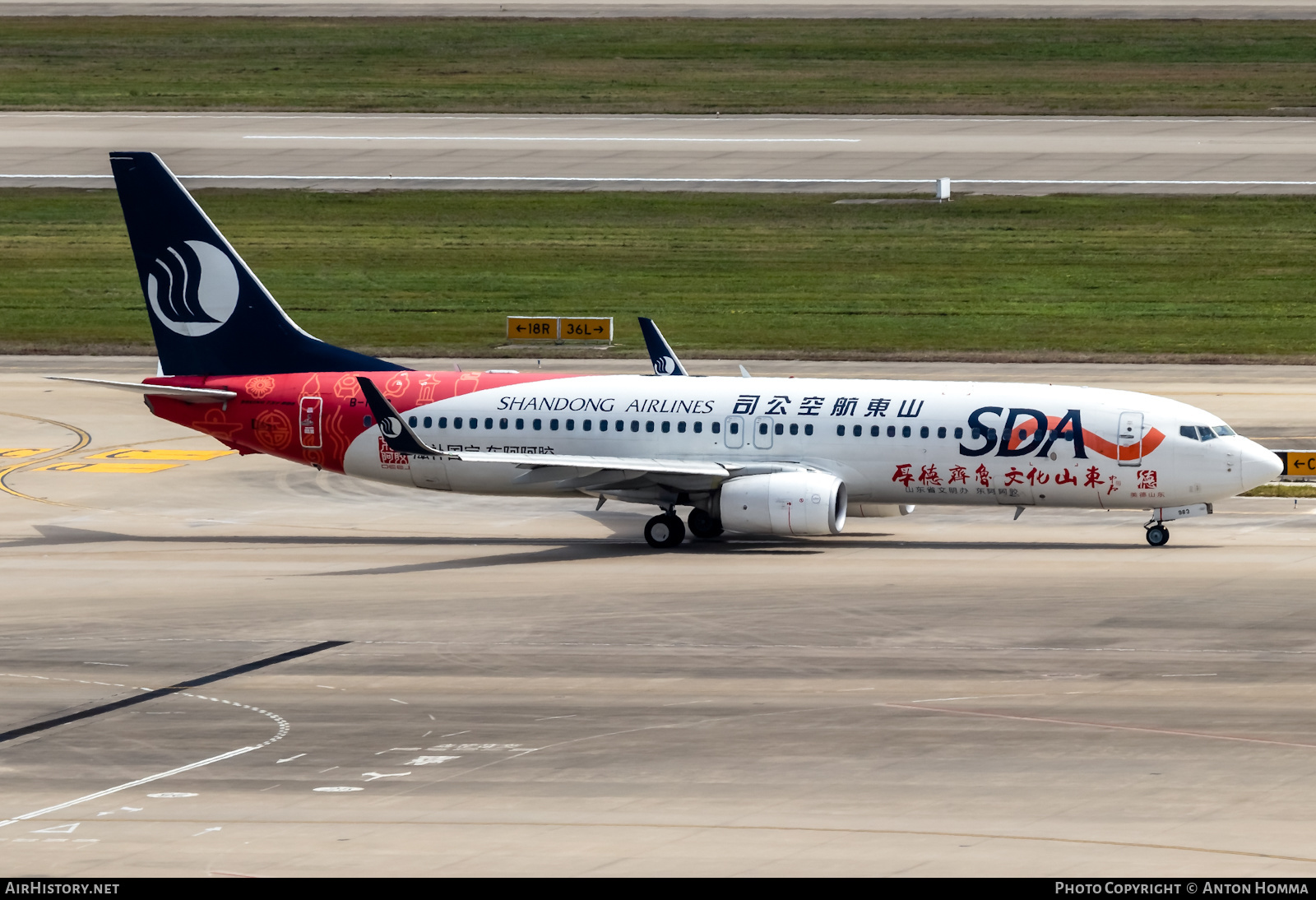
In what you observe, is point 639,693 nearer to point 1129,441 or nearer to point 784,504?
point 784,504

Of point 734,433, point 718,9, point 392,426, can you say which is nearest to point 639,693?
point 392,426

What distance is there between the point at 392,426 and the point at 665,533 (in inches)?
279

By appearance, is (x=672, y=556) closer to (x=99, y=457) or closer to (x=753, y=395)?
(x=753, y=395)

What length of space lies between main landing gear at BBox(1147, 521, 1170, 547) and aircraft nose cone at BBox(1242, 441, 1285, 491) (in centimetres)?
211

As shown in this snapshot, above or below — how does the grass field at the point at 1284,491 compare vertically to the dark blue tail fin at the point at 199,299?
below

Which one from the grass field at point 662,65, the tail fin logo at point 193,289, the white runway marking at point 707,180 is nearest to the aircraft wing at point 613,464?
the tail fin logo at point 193,289

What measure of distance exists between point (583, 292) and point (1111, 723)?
202 feet

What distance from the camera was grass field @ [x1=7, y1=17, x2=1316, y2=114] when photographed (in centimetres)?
12356

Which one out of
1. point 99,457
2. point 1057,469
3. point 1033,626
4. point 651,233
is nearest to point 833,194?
point 651,233

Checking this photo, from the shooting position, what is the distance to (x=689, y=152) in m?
112

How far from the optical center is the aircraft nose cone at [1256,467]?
151ft

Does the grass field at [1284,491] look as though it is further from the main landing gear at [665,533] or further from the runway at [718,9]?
the runway at [718,9]

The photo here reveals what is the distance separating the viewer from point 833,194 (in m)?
104

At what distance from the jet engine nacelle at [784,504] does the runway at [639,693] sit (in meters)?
0.89
